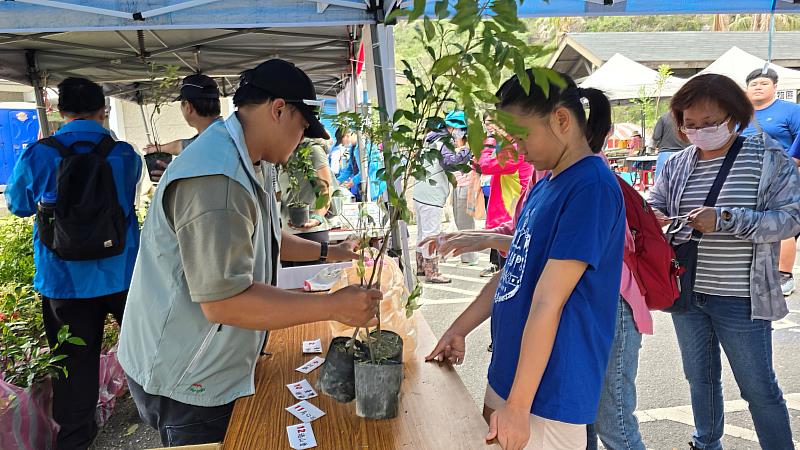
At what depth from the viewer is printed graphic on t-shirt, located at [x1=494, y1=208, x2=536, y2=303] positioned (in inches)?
52.6

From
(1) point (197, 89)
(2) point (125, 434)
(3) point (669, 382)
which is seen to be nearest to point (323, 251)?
(1) point (197, 89)

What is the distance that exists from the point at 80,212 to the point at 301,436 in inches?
71.2

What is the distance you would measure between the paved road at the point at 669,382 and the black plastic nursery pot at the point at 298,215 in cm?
145

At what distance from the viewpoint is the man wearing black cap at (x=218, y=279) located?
3.92 feet

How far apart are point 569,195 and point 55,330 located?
2.48 m

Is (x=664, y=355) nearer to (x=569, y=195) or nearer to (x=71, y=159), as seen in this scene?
(x=569, y=195)

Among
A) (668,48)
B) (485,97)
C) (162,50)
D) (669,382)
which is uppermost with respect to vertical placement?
(668,48)

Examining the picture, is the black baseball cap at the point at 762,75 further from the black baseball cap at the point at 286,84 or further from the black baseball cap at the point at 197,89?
the black baseball cap at the point at 286,84

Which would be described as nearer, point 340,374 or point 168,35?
point 340,374

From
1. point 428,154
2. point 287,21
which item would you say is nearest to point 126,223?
point 287,21

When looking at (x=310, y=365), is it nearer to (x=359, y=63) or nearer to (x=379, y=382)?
(x=379, y=382)

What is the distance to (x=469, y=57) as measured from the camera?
100 cm

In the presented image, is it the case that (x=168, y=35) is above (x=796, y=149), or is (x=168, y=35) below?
above

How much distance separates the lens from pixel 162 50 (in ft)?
15.2
